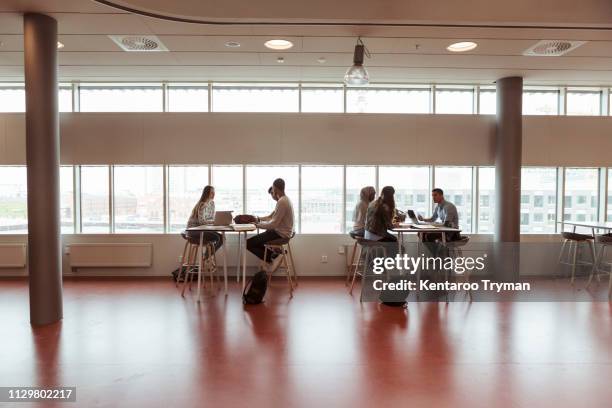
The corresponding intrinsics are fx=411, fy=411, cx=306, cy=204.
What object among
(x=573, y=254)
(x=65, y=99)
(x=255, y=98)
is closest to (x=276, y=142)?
(x=255, y=98)

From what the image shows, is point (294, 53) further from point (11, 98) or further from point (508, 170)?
point (11, 98)

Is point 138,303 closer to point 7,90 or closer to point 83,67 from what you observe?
point 83,67

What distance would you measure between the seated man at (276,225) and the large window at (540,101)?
463cm

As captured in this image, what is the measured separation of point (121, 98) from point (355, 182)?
14.0 ft

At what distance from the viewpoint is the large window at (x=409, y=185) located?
7148mm

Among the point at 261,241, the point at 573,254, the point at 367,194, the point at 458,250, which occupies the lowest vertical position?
the point at 573,254

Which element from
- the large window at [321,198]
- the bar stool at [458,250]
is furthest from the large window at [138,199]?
the bar stool at [458,250]

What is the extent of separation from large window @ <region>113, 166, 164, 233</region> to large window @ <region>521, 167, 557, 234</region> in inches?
250

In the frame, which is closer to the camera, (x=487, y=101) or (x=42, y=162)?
(x=42, y=162)

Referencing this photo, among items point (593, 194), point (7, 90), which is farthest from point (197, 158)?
point (593, 194)

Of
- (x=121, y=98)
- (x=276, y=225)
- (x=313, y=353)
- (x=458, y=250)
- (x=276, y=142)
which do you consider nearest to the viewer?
(x=313, y=353)

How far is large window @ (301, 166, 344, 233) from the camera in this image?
7.08 metres

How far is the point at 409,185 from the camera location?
7.20m

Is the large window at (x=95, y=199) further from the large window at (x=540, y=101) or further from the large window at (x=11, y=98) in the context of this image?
the large window at (x=540, y=101)
